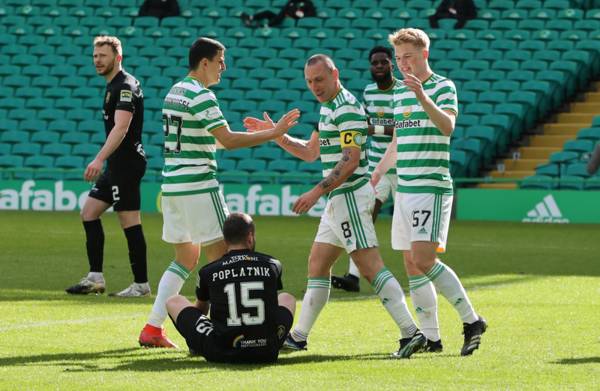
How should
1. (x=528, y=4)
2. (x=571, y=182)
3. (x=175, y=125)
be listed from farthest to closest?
(x=528, y=4) < (x=571, y=182) < (x=175, y=125)

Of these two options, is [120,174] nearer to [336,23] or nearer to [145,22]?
[336,23]

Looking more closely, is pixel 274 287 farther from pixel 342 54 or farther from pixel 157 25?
pixel 157 25

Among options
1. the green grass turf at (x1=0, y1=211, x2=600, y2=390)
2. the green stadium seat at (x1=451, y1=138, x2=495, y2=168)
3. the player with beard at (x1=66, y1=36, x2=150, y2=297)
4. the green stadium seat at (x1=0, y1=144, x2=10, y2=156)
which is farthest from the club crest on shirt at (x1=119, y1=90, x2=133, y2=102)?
the green stadium seat at (x1=0, y1=144, x2=10, y2=156)

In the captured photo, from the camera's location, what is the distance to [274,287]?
7.51 meters

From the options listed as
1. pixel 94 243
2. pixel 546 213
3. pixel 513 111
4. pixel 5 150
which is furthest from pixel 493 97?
pixel 94 243

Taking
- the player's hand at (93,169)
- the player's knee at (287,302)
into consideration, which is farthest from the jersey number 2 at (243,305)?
the player's hand at (93,169)

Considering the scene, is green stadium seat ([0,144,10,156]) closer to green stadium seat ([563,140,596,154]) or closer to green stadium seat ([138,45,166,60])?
green stadium seat ([138,45,166,60])

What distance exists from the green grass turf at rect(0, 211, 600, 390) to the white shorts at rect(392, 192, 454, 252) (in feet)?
2.36

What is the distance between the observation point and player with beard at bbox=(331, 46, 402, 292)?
1220 cm

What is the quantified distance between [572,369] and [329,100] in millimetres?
2254

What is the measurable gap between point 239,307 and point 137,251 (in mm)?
3856

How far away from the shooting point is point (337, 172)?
8.09 m

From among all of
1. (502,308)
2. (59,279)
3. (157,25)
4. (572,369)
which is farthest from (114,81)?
(157,25)

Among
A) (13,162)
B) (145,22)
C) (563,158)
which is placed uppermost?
(145,22)
